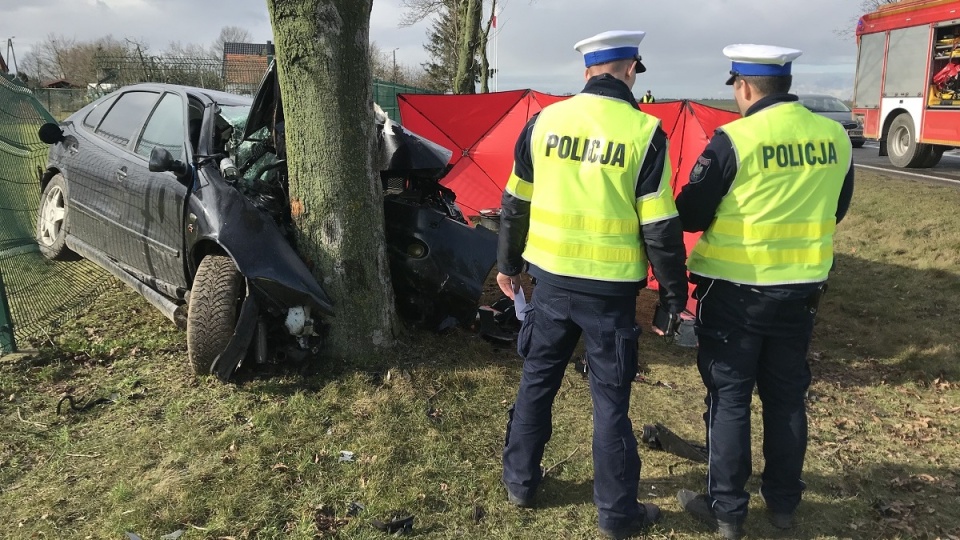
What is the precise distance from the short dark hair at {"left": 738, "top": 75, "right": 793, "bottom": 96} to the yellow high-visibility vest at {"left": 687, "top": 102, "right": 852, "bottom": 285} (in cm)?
8

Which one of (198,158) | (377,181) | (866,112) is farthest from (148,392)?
(866,112)

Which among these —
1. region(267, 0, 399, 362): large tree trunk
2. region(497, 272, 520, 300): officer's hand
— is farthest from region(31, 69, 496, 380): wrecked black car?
region(497, 272, 520, 300): officer's hand

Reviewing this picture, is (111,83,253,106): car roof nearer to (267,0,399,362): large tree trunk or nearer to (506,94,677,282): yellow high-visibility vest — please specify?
(267,0,399,362): large tree trunk

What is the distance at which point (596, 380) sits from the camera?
106 inches

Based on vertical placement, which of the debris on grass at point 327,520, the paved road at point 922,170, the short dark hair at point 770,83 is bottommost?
the debris on grass at point 327,520

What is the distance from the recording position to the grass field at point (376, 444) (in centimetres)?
282

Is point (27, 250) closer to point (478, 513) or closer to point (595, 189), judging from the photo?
point (478, 513)

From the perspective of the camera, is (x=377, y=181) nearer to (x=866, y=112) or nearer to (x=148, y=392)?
(x=148, y=392)

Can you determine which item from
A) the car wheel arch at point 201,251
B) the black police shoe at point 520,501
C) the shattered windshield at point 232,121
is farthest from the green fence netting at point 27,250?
the black police shoe at point 520,501

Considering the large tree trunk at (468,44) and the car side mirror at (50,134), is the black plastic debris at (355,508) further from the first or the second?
the large tree trunk at (468,44)

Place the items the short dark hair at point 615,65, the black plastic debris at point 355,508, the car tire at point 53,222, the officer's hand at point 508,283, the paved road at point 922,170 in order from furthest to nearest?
1. the paved road at point 922,170
2. the car tire at point 53,222
3. the officer's hand at point 508,283
4. the black plastic debris at point 355,508
5. the short dark hair at point 615,65

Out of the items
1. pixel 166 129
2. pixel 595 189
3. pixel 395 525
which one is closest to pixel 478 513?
pixel 395 525

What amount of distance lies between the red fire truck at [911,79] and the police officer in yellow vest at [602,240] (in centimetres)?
1212

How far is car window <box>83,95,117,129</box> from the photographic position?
17.2 ft
